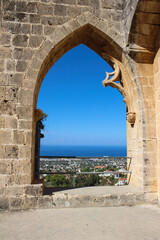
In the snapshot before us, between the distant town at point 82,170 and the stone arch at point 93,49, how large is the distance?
40cm

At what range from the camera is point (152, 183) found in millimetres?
3863

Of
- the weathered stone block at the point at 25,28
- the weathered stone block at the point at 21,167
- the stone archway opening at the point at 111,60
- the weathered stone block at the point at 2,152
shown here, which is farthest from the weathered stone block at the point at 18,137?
the weathered stone block at the point at 25,28

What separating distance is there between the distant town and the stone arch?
40 cm

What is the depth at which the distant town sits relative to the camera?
4.05 m

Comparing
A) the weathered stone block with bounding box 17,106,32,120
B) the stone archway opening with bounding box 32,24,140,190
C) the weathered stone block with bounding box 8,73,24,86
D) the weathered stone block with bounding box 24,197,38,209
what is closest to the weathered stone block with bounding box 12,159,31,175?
the weathered stone block with bounding box 24,197,38,209

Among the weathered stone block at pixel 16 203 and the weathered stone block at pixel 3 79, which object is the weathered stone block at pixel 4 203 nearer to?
the weathered stone block at pixel 16 203

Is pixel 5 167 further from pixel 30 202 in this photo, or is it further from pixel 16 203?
pixel 30 202

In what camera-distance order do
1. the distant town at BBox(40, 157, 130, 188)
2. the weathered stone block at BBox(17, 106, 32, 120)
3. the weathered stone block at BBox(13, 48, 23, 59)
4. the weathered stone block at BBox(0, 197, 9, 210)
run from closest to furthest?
the weathered stone block at BBox(0, 197, 9, 210)
the weathered stone block at BBox(17, 106, 32, 120)
the weathered stone block at BBox(13, 48, 23, 59)
the distant town at BBox(40, 157, 130, 188)

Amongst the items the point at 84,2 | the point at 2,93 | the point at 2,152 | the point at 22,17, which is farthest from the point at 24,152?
the point at 84,2

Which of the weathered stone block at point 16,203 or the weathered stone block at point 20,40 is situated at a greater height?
the weathered stone block at point 20,40

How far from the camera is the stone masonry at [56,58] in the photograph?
3.54 metres

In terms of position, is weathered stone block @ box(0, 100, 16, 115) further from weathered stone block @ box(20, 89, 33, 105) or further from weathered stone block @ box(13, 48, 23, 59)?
weathered stone block @ box(13, 48, 23, 59)

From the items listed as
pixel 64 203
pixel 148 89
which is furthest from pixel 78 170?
pixel 148 89

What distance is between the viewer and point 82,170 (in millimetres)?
4180
